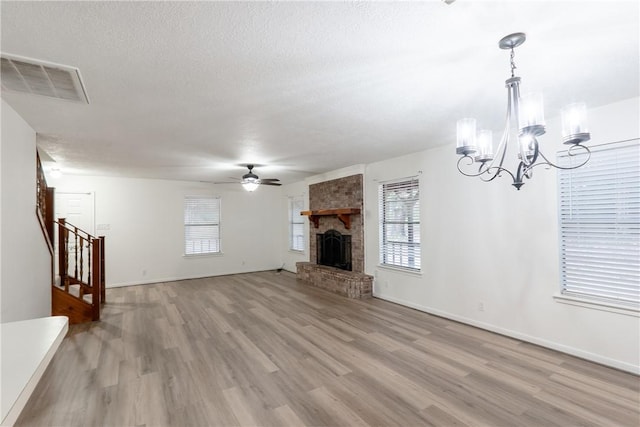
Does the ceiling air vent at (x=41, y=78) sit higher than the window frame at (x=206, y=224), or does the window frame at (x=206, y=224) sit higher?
the ceiling air vent at (x=41, y=78)

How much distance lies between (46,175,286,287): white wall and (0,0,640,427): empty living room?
4.10 ft

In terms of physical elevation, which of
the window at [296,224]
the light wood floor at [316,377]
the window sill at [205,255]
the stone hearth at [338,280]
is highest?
the window at [296,224]

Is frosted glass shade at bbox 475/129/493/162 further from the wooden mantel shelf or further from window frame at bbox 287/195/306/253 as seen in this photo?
window frame at bbox 287/195/306/253

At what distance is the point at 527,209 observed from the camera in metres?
3.49

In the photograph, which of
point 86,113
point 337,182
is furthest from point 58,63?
point 337,182

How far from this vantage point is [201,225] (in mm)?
7703

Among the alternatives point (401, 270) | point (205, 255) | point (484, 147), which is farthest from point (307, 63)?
point (205, 255)

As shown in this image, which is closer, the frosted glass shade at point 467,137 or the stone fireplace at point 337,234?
the frosted glass shade at point 467,137

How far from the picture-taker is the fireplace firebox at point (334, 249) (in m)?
6.25

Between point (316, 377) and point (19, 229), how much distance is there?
322 cm

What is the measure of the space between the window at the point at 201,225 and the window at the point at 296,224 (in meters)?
1.93

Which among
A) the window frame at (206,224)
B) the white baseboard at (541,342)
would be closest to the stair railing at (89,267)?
the window frame at (206,224)

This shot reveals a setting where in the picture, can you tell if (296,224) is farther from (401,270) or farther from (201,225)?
(401,270)

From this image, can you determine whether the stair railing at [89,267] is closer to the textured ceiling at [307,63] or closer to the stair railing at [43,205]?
the stair railing at [43,205]
